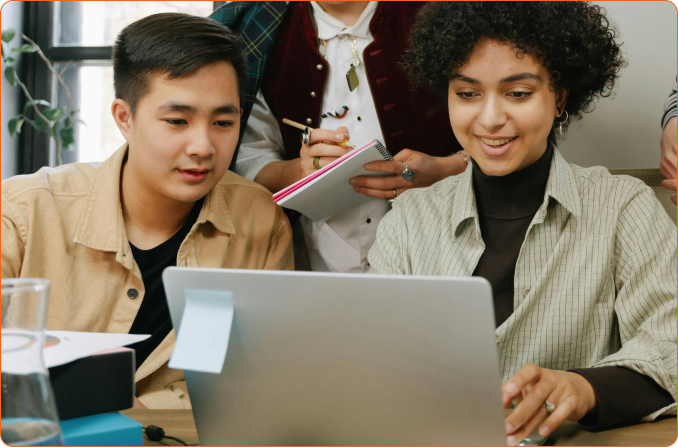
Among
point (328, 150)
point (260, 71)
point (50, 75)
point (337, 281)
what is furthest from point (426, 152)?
point (50, 75)

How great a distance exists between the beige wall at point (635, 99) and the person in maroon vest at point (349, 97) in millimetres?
489

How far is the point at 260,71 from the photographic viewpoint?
5.74 ft

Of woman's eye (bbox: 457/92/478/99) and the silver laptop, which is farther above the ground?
woman's eye (bbox: 457/92/478/99)

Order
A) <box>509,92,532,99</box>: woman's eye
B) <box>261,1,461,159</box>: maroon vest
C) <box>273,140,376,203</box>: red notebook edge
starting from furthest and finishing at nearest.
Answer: <box>261,1,461,159</box>: maroon vest → <box>273,140,376,203</box>: red notebook edge → <box>509,92,532,99</box>: woman's eye

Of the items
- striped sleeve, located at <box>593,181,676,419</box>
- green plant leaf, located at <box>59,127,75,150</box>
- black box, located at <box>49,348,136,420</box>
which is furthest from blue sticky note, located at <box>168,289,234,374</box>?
green plant leaf, located at <box>59,127,75,150</box>

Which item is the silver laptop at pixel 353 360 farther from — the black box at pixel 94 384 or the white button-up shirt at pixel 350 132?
the white button-up shirt at pixel 350 132

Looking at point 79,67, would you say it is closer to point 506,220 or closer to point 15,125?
point 15,125

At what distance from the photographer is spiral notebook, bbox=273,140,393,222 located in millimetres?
1348

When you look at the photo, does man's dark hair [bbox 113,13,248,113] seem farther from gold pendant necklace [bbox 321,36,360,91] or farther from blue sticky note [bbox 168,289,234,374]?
blue sticky note [bbox 168,289,234,374]

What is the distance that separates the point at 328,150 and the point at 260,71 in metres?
0.40

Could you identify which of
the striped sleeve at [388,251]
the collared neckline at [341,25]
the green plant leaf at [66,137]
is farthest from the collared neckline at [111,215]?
the green plant leaf at [66,137]

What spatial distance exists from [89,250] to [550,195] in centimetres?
101

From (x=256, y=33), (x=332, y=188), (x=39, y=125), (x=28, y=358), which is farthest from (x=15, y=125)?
(x=28, y=358)

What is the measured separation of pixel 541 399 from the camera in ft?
2.72
